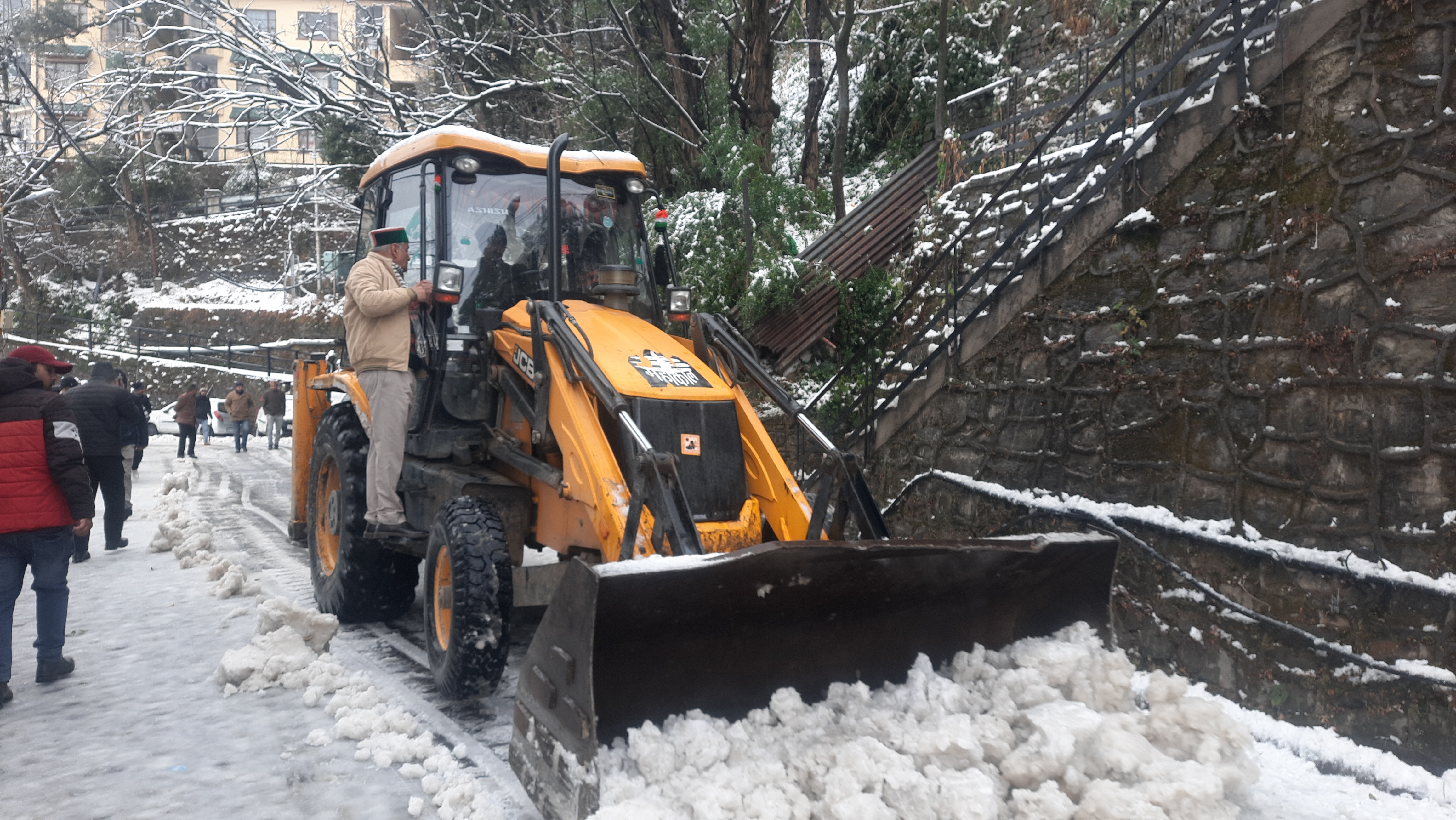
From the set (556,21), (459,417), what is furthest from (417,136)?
(556,21)

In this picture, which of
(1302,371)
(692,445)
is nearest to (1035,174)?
(1302,371)

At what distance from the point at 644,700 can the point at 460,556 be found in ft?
4.46

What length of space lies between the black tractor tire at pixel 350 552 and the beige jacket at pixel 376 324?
0.68 m

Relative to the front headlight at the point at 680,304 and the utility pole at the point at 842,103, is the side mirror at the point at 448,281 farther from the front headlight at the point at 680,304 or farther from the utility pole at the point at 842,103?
the utility pole at the point at 842,103

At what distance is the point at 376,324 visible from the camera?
5449 mm

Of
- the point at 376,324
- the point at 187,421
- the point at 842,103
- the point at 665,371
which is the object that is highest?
the point at 842,103

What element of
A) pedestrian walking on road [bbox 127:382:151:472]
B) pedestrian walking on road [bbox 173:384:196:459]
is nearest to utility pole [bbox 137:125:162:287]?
pedestrian walking on road [bbox 173:384:196:459]

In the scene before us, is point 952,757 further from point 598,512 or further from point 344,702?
point 344,702

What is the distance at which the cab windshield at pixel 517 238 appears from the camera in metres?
5.46

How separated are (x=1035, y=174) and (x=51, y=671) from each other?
25.3 feet

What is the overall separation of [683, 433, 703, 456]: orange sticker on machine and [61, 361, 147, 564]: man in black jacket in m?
7.17

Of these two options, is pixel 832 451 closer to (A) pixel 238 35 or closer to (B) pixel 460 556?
(B) pixel 460 556

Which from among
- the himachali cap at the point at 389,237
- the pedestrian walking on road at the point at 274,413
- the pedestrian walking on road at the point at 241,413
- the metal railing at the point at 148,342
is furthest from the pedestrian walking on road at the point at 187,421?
the himachali cap at the point at 389,237

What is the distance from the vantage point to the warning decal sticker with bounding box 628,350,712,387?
15.0ft
